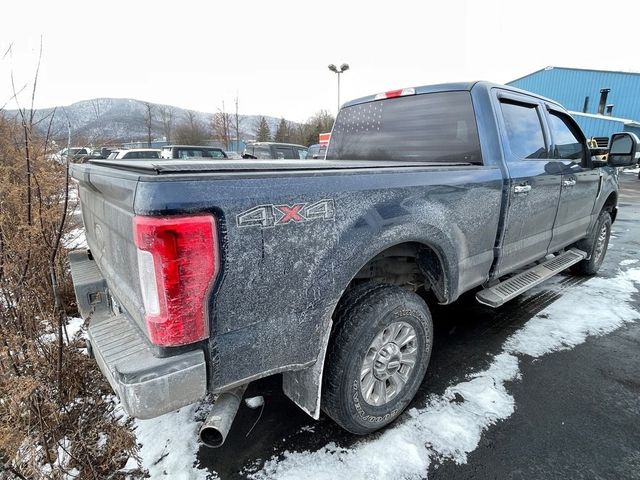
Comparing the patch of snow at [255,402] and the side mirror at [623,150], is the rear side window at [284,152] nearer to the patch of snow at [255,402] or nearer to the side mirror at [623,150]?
the side mirror at [623,150]

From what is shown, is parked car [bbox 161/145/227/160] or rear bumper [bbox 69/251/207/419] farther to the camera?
parked car [bbox 161/145/227/160]

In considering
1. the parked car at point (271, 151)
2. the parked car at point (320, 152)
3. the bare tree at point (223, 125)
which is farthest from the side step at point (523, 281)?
the bare tree at point (223, 125)

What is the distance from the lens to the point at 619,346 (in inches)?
134

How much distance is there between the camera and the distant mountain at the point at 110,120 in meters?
2.79

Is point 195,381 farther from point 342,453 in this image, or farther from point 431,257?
point 431,257

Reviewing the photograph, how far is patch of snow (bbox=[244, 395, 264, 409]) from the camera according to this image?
2.59 m

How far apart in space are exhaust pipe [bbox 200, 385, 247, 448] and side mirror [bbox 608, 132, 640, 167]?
4.87 meters

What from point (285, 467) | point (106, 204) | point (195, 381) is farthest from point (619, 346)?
point (106, 204)

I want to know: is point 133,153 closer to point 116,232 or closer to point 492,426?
point 116,232

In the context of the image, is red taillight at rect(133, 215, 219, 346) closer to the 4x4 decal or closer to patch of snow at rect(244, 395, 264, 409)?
the 4x4 decal

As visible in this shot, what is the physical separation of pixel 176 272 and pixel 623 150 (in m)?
5.13

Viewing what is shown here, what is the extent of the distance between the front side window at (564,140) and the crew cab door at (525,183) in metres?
0.24

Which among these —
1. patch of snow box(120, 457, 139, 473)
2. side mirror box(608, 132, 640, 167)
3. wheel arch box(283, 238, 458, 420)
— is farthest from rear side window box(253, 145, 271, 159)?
patch of snow box(120, 457, 139, 473)

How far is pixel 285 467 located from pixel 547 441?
1.58 metres
